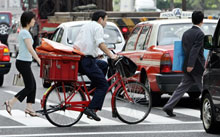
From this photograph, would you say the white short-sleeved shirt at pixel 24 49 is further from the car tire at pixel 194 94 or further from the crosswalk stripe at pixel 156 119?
the car tire at pixel 194 94

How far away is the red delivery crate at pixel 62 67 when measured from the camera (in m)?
10.3

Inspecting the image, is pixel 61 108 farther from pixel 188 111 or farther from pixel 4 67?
pixel 4 67

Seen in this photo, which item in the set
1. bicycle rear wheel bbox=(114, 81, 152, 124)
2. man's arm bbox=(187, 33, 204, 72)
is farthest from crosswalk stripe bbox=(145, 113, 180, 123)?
man's arm bbox=(187, 33, 204, 72)

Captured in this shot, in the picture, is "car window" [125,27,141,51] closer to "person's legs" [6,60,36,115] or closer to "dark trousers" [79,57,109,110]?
"person's legs" [6,60,36,115]

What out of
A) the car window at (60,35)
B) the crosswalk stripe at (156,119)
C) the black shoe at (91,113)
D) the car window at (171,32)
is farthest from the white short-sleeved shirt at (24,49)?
the car window at (60,35)

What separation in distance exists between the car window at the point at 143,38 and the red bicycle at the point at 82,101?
9.73ft

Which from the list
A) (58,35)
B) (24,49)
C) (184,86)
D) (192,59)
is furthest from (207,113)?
(58,35)

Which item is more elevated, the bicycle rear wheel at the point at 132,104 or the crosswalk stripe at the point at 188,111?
the bicycle rear wheel at the point at 132,104

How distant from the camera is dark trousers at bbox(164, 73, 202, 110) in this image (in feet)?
38.4

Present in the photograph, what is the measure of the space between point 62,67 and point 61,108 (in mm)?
626

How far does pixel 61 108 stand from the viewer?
10531mm

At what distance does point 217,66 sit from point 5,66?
33.1ft

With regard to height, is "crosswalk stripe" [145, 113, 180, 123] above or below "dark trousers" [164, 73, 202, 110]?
below

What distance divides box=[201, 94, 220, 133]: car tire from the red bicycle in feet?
3.94
